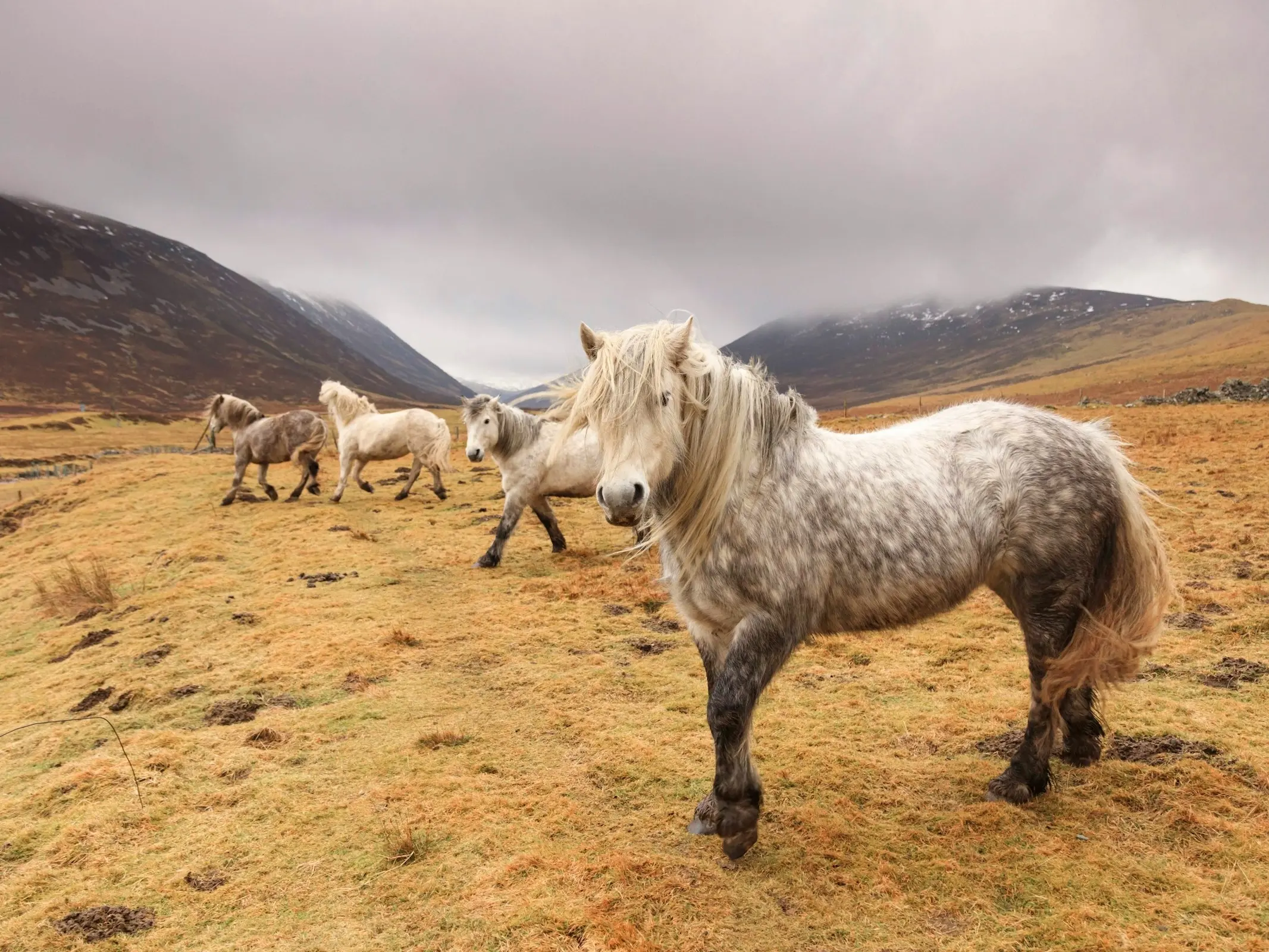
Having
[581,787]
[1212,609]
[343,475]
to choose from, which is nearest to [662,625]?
[581,787]

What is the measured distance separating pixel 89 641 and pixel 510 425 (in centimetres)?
648

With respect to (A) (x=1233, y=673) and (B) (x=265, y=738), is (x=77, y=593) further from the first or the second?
(A) (x=1233, y=673)

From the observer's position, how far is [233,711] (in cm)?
560

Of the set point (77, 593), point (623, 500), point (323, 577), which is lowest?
point (77, 593)

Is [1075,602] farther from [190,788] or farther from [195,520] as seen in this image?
[195,520]

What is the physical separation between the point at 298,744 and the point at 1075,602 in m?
5.78

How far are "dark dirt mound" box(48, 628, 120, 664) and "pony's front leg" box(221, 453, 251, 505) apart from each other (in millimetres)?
8734

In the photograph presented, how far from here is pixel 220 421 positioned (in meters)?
17.3

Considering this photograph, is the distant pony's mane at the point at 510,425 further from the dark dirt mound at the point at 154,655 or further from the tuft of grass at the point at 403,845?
the tuft of grass at the point at 403,845

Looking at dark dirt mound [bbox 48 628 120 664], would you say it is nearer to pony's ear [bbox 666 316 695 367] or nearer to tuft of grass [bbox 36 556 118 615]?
tuft of grass [bbox 36 556 118 615]

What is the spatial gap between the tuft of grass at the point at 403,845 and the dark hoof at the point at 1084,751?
14.4ft

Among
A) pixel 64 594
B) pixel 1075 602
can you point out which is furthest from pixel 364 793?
pixel 64 594

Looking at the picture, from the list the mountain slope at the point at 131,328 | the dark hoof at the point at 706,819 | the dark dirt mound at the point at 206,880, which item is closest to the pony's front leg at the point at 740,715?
the dark hoof at the point at 706,819

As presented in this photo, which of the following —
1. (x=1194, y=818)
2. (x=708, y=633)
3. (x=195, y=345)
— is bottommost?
(x=1194, y=818)
